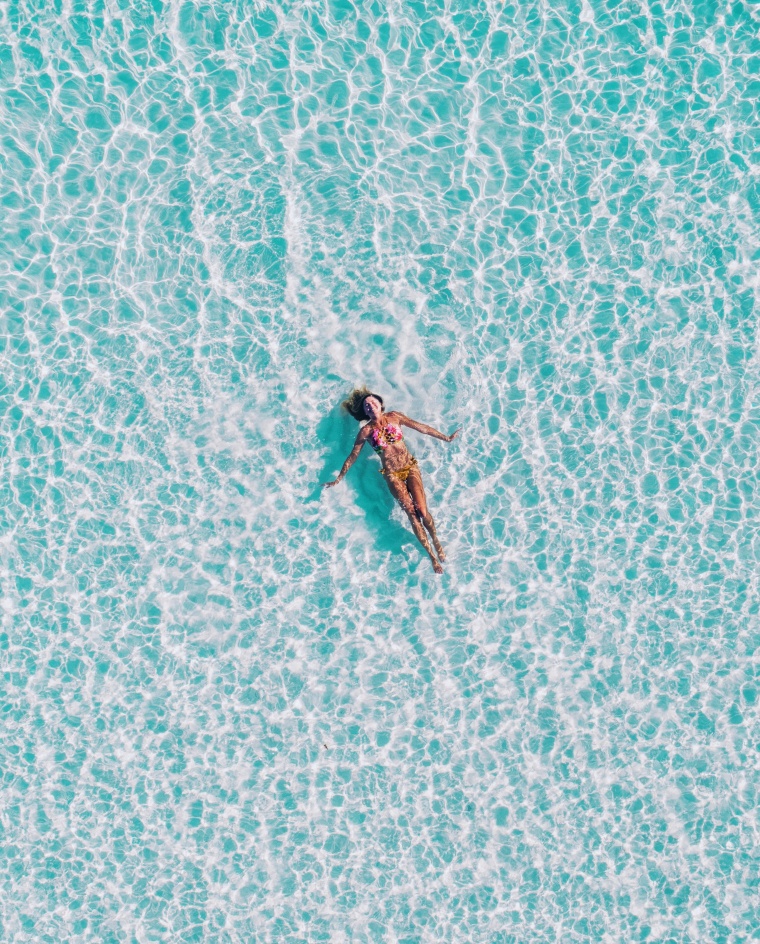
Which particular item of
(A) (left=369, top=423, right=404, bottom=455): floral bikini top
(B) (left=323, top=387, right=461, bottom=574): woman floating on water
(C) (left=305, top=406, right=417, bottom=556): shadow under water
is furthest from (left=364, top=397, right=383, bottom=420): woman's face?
(C) (left=305, top=406, right=417, bottom=556): shadow under water

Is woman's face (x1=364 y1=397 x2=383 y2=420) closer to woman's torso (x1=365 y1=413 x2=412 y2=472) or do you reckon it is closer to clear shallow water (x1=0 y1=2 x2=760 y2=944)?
woman's torso (x1=365 y1=413 x2=412 y2=472)

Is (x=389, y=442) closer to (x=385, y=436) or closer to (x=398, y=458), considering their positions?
(x=385, y=436)

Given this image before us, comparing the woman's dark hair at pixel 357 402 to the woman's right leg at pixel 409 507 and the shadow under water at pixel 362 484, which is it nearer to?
the shadow under water at pixel 362 484

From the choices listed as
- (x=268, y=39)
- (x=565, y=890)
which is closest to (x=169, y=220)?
(x=268, y=39)

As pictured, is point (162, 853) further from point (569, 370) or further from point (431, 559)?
point (569, 370)

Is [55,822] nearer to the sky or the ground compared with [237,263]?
nearer to the ground

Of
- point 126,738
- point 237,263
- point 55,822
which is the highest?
point 237,263
